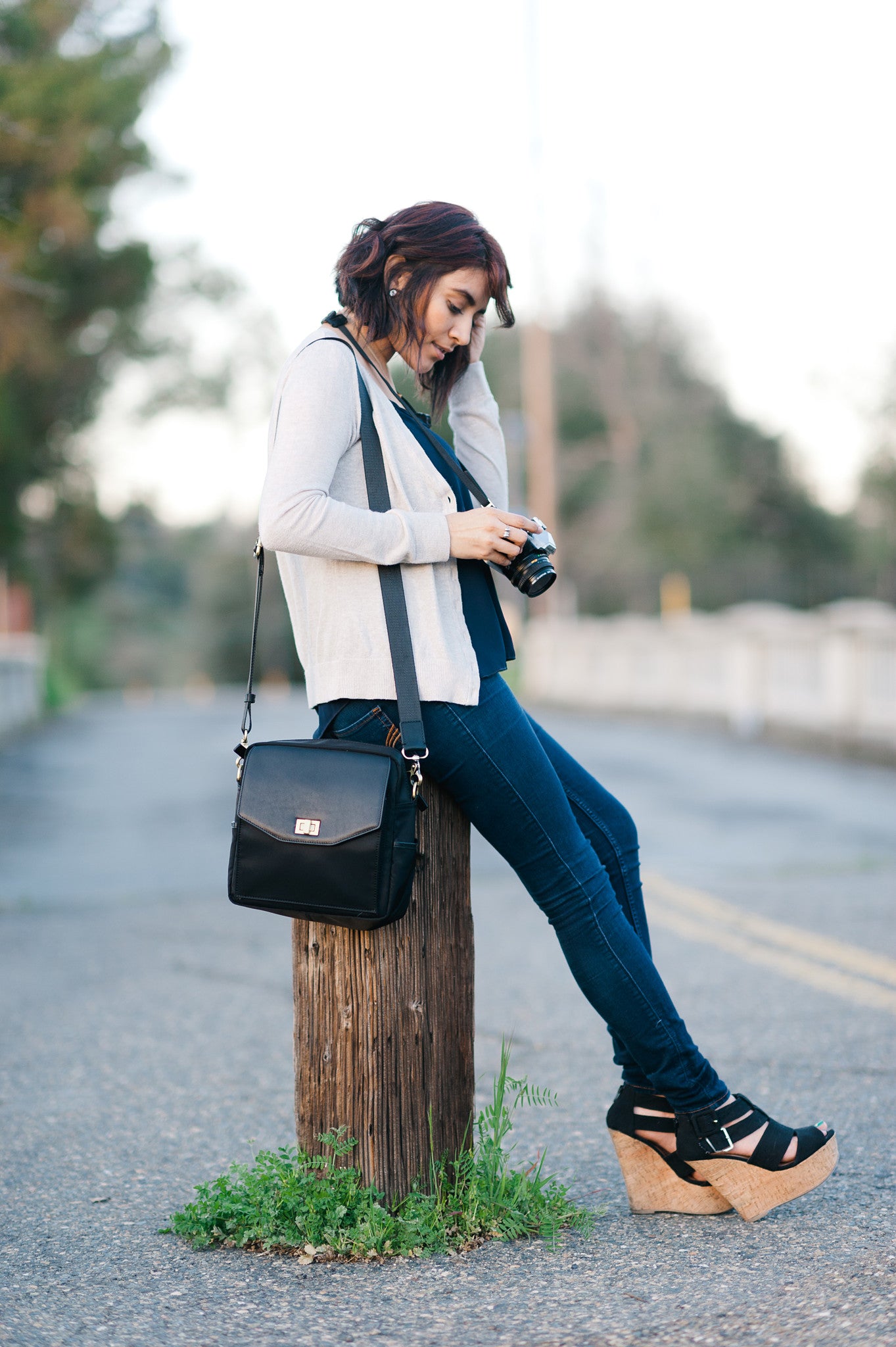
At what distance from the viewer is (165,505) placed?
45.8 m

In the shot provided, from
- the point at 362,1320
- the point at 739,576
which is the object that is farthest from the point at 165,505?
the point at 362,1320

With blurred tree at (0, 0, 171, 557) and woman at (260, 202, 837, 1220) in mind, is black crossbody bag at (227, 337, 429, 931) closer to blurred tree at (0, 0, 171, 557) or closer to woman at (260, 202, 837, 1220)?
woman at (260, 202, 837, 1220)

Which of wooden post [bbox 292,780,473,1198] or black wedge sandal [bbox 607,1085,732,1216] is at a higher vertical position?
wooden post [bbox 292,780,473,1198]

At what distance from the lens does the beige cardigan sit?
8.12 feet

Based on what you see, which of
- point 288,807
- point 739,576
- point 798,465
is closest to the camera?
point 288,807

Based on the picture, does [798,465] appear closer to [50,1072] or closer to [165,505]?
[165,505]

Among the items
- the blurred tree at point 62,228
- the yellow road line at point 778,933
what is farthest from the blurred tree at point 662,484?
the yellow road line at point 778,933

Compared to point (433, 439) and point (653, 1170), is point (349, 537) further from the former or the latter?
point (653, 1170)

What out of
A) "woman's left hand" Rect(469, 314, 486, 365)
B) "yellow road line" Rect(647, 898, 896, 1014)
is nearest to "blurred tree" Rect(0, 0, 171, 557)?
"yellow road line" Rect(647, 898, 896, 1014)

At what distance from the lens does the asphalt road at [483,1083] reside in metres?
2.39

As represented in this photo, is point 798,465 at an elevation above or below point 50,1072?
above

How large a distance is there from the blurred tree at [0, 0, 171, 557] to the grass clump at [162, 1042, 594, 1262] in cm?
1000

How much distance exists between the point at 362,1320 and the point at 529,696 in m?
26.0

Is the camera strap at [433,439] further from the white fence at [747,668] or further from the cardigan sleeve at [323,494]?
the white fence at [747,668]
